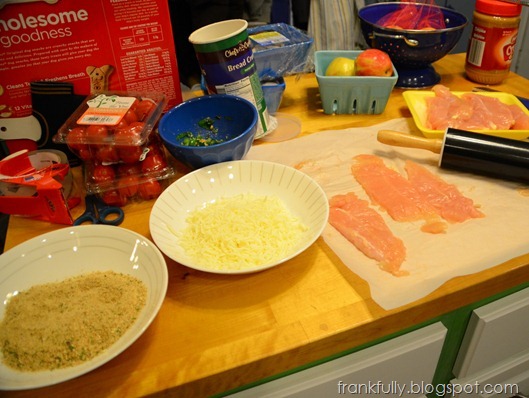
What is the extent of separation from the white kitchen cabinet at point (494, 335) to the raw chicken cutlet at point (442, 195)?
0.17m

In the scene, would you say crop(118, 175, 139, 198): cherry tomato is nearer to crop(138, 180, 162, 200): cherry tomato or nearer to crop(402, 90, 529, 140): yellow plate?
crop(138, 180, 162, 200): cherry tomato

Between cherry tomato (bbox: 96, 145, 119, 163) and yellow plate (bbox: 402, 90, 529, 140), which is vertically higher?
cherry tomato (bbox: 96, 145, 119, 163)

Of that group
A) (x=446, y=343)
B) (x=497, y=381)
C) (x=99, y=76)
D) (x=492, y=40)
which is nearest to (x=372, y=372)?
(x=446, y=343)

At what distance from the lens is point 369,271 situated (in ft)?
2.25

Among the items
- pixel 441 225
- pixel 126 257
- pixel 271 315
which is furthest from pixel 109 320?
Result: pixel 441 225

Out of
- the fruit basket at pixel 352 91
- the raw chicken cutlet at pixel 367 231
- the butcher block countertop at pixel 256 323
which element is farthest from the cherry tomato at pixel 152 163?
the fruit basket at pixel 352 91

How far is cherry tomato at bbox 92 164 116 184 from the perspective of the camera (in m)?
0.81

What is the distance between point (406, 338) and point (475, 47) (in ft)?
2.99

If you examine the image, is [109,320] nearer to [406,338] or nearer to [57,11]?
[406,338]

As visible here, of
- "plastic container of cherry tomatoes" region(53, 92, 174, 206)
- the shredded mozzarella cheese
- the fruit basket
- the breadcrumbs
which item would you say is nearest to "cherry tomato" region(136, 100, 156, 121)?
"plastic container of cherry tomatoes" region(53, 92, 174, 206)

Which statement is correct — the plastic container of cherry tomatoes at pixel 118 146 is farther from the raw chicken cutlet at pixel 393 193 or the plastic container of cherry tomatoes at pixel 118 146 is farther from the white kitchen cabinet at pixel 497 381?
the white kitchen cabinet at pixel 497 381

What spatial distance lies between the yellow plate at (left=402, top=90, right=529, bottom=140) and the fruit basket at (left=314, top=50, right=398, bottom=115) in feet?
0.23

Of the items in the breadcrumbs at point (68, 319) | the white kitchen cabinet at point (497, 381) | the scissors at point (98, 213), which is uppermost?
the breadcrumbs at point (68, 319)

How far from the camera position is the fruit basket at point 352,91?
1.06m
